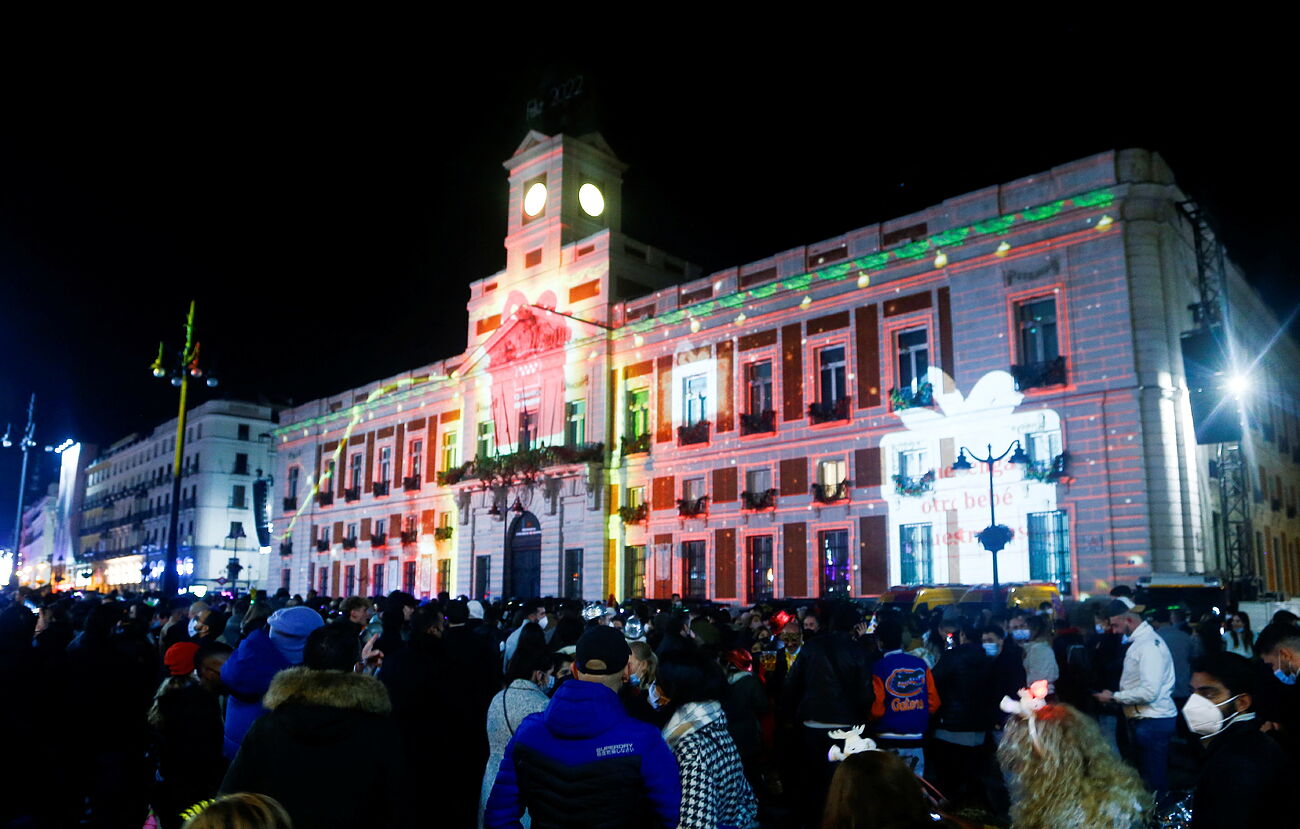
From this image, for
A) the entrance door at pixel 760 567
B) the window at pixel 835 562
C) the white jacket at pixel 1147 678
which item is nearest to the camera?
the white jacket at pixel 1147 678

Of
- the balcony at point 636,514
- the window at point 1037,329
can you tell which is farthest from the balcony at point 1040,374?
the balcony at point 636,514

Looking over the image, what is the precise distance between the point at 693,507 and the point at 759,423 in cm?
349

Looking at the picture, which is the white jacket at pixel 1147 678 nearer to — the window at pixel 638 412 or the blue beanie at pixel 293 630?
the blue beanie at pixel 293 630

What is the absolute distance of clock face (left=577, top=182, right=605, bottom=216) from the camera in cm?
3869

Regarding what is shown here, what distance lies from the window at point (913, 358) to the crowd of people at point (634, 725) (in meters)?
15.0

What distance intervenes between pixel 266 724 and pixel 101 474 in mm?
103176

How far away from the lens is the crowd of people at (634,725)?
380cm

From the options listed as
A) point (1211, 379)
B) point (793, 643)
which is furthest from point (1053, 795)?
→ point (1211, 379)

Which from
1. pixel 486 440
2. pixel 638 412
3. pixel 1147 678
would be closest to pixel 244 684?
pixel 1147 678

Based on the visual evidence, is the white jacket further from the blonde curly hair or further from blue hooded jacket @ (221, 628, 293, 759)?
blue hooded jacket @ (221, 628, 293, 759)

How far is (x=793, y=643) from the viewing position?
35.5ft

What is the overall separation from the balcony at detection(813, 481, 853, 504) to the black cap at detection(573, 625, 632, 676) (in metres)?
23.9

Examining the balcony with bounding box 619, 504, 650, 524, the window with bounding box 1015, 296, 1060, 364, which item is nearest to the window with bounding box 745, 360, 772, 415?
the balcony with bounding box 619, 504, 650, 524

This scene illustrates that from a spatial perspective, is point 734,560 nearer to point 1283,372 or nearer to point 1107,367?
point 1107,367
